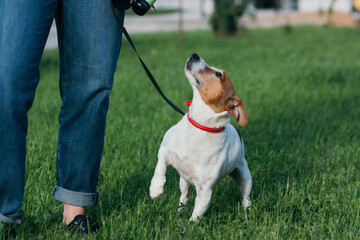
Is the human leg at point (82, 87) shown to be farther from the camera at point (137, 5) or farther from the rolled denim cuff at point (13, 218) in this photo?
the rolled denim cuff at point (13, 218)

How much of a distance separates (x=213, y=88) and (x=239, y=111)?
0.20 m

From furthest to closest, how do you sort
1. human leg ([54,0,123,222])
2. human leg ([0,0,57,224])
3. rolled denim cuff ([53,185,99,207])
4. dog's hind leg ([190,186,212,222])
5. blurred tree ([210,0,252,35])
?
blurred tree ([210,0,252,35])
dog's hind leg ([190,186,212,222])
rolled denim cuff ([53,185,99,207])
human leg ([54,0,123,222])
human leg ([0,0,57,224])

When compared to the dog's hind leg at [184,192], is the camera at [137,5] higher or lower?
higher

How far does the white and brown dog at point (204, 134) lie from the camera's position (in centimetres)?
282

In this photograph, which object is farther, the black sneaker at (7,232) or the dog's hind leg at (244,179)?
the dog's hind leg at (244,179)

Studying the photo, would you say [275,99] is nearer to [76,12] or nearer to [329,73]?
[329,73]

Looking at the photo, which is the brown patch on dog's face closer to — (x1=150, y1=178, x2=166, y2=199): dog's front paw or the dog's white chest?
the dog's white chest

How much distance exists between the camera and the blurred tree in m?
16.2

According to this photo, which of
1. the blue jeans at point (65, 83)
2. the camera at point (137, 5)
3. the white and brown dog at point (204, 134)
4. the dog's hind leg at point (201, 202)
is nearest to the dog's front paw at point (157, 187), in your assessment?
the white and brown dog at point (204, 134)

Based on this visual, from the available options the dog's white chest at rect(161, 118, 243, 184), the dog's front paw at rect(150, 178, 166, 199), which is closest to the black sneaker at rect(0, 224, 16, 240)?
the dog's front paw at rect(150, 178, 166, 199)

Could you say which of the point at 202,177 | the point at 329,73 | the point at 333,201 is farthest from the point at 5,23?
the point at 329,73

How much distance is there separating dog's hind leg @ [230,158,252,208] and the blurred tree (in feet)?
43.7

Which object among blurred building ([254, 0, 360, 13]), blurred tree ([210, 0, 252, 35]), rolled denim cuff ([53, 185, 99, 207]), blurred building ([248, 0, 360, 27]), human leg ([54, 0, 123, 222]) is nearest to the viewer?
human leg ([54, 0, 123, 222])

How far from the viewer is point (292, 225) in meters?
3.01
